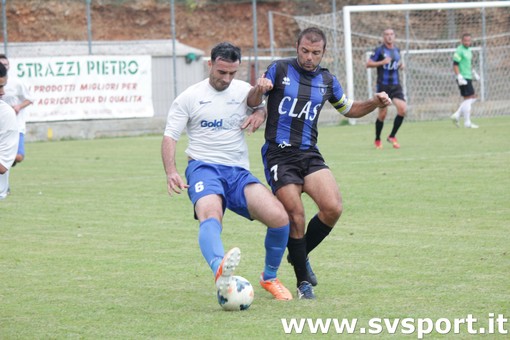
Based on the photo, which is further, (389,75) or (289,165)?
(389,75)

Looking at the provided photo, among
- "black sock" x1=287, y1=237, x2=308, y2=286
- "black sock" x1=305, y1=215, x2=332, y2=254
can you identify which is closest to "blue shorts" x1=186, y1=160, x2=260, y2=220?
"black sock" x1=287, y1=237, x2=308, y2=286

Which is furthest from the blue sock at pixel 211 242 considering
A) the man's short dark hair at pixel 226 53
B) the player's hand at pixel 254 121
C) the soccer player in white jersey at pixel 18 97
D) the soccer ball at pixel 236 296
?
the soccer player in white jersey at pixel 18 97

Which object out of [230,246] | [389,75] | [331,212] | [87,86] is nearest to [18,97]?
[230,246]

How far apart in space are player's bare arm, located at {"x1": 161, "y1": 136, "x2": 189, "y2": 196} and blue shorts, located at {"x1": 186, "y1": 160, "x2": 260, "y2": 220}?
0.11 m

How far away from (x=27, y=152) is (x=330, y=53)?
33.9 ft

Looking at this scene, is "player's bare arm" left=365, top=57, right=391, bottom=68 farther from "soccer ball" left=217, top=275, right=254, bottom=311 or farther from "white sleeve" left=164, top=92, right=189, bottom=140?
"soccer ball" left=217, top=275, right=254, bottom=311

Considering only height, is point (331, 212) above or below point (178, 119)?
below

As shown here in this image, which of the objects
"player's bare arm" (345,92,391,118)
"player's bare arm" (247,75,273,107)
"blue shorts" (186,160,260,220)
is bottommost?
"blue shorts" (186,160,260,220)

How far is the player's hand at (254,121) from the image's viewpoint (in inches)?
283

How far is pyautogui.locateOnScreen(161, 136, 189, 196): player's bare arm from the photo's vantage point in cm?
686

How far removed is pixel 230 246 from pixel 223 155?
6.82 ft

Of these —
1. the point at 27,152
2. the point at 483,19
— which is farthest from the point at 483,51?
the point at 27,152

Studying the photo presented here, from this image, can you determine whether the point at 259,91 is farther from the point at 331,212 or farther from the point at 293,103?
the point at 331,212

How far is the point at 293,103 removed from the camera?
24.5 ft
